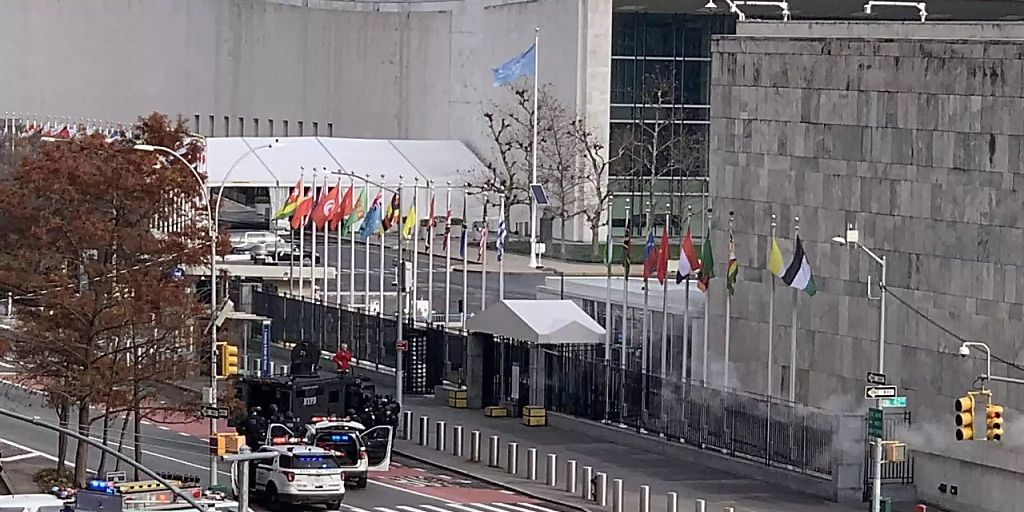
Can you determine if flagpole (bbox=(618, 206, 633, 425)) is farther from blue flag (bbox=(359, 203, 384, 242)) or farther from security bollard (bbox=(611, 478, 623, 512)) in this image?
blue flag (bbox=(359, 203, 384, 242))

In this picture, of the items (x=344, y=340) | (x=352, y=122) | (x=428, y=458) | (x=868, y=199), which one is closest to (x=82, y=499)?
(x=428, y=458)

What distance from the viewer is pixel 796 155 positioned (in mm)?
55656

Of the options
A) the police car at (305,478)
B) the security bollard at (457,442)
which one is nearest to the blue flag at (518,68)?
the security bollard at (457,442)

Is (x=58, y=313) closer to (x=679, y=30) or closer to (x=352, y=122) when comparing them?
(x=679, y=30)

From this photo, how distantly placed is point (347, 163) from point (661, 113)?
17.4 meters

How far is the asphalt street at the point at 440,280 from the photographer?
286 feet

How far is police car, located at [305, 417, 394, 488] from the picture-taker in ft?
154

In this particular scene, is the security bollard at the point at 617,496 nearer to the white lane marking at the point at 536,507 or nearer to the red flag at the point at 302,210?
the white lane marking at the point at 536,507

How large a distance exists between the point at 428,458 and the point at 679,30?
70474 millimetres

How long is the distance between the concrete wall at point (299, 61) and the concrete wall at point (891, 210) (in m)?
53.6

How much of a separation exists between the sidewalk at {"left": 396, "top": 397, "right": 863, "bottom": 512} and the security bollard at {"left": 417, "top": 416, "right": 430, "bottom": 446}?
23cm

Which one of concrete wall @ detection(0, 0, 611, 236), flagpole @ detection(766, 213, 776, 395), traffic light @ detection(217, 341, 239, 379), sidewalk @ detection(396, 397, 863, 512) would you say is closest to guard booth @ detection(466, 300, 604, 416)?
sidewalk @ detection(396, 397, 863, 512)

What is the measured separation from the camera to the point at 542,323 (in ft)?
199

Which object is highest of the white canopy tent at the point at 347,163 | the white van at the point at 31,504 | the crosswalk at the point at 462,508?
the white canopy tent at the point at 347,163
